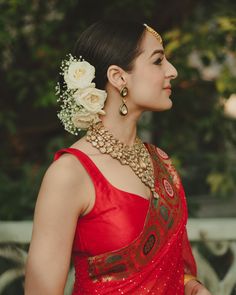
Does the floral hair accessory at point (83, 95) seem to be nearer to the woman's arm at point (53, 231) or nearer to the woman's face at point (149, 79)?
the woman's face at point (149, 79)

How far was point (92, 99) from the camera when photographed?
5.76 ft

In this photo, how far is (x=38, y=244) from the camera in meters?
1.53

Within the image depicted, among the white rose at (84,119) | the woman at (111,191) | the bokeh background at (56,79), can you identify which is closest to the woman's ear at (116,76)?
the woman at (111,191)

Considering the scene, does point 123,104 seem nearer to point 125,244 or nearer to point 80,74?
point 80,74

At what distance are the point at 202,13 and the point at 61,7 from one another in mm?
1369

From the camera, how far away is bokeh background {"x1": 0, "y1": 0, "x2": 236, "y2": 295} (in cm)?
376

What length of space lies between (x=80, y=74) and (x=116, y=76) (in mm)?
112

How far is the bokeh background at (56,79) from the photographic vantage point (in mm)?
3762

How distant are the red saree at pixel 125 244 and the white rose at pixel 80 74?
0.23m

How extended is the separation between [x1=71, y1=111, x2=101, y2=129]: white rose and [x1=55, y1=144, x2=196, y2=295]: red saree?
6.2 inches

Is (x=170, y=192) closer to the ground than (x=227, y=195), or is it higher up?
higher up

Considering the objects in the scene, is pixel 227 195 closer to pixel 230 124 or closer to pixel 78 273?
pixel 230 124

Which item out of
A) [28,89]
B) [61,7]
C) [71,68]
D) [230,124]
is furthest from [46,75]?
[71,68]

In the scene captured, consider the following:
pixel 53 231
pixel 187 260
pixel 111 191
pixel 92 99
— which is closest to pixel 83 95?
pixel 92 99
